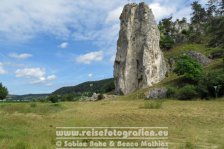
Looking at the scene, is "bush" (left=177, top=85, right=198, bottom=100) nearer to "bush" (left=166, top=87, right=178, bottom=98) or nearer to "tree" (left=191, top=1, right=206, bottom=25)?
"bush" (left=166, top=87, right=178, bottom=98)

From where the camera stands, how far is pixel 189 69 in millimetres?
53719

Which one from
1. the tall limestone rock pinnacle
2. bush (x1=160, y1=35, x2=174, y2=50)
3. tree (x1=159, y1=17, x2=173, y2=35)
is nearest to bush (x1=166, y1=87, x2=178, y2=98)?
the tall limestone rock pinnacle

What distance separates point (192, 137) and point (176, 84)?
4268 cm

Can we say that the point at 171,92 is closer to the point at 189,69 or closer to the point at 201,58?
the point at 189,69

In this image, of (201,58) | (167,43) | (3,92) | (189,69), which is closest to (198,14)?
(167,43)

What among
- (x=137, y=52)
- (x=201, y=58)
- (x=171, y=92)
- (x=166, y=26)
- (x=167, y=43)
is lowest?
(x=171, y=92)

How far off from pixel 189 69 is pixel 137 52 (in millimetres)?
21880

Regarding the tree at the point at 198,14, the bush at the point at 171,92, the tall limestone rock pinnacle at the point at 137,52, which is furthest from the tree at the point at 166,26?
the bush at the point at 171,92

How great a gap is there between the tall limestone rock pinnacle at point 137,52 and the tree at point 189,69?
1373cm

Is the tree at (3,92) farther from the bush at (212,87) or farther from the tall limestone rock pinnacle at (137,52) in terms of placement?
the bush at (212,87)

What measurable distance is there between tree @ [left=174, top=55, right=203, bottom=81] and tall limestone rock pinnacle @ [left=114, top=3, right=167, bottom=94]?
13726 mm

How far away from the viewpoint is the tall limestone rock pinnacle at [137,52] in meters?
71.6

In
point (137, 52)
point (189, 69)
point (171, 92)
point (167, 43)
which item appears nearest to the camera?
point (171, 92)

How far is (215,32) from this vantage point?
189 ft
